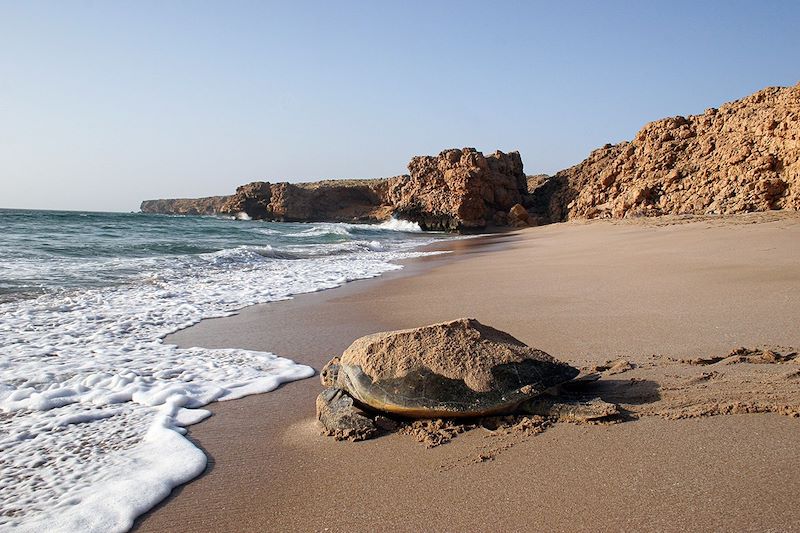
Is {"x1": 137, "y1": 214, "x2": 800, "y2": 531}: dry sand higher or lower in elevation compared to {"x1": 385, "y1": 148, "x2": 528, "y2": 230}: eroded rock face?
lower

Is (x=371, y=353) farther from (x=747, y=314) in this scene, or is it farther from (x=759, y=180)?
(x=759, y=180)

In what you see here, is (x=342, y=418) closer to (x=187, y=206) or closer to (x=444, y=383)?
(x=444, y=383)

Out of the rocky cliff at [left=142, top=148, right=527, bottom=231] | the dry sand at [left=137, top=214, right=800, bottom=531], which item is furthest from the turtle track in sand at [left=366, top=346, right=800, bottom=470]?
the rocky cliff at [left=142, top=148, right=527, bottom=231]

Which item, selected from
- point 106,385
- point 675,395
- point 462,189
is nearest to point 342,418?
point 675,395

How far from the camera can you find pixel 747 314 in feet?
15.1

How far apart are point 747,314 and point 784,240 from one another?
5.29 m

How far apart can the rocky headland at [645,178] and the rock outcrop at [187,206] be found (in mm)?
44857

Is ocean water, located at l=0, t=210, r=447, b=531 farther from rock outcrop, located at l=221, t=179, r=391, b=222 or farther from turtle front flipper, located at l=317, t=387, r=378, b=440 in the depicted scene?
rock outcrop, located at l=221, t=179, r=391, b=222

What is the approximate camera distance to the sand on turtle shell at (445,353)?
9.91 feet

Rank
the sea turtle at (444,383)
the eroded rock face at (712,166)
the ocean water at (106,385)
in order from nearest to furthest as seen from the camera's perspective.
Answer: the ocean water at (106,385) < the sea turtle at (444,383) < the eroded rock face at (712,166)

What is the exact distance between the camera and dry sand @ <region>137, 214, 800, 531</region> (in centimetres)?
205

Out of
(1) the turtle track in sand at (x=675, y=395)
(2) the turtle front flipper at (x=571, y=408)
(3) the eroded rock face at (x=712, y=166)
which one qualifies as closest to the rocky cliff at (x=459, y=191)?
(3) the eroded rock face at (x=712, y=166)

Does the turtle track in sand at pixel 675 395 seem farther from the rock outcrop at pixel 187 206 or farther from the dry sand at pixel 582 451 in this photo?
the rock outcrop at pixel 187 206

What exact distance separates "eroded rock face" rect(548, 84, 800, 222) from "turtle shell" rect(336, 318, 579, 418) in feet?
49.0
